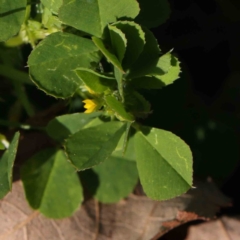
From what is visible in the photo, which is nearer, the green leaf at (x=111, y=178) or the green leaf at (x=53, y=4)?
the green leaf at (x=53, y=4)

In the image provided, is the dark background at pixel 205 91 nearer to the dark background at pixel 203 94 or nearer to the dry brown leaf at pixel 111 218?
the dark background at pixel 203 94

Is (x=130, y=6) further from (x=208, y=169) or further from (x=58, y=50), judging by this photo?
(x=208, y=169)

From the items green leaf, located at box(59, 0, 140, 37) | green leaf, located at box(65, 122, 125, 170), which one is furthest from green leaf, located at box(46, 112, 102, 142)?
green leaf, located at box(59, 0, 140, 37)

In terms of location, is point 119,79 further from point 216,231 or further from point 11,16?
point 216,231

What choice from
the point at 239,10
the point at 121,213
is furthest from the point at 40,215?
the point at 239,10

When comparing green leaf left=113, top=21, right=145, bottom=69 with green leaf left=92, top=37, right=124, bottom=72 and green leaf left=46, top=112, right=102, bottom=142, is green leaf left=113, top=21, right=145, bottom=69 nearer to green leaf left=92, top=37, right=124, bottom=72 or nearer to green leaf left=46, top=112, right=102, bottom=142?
green leaf left=92, top=37, right=124, bottom=72

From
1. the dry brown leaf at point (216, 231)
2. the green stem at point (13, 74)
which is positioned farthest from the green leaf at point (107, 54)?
the dry brown leaf at point (216, 231)

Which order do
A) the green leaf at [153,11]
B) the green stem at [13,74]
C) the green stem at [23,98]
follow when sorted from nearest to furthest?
the green leaf at [153,11] < the green stem at [13,74] < the green stem at [23,98]

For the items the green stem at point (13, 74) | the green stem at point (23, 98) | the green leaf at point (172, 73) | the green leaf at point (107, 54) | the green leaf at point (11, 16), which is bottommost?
the green stem at point (23, 98)
